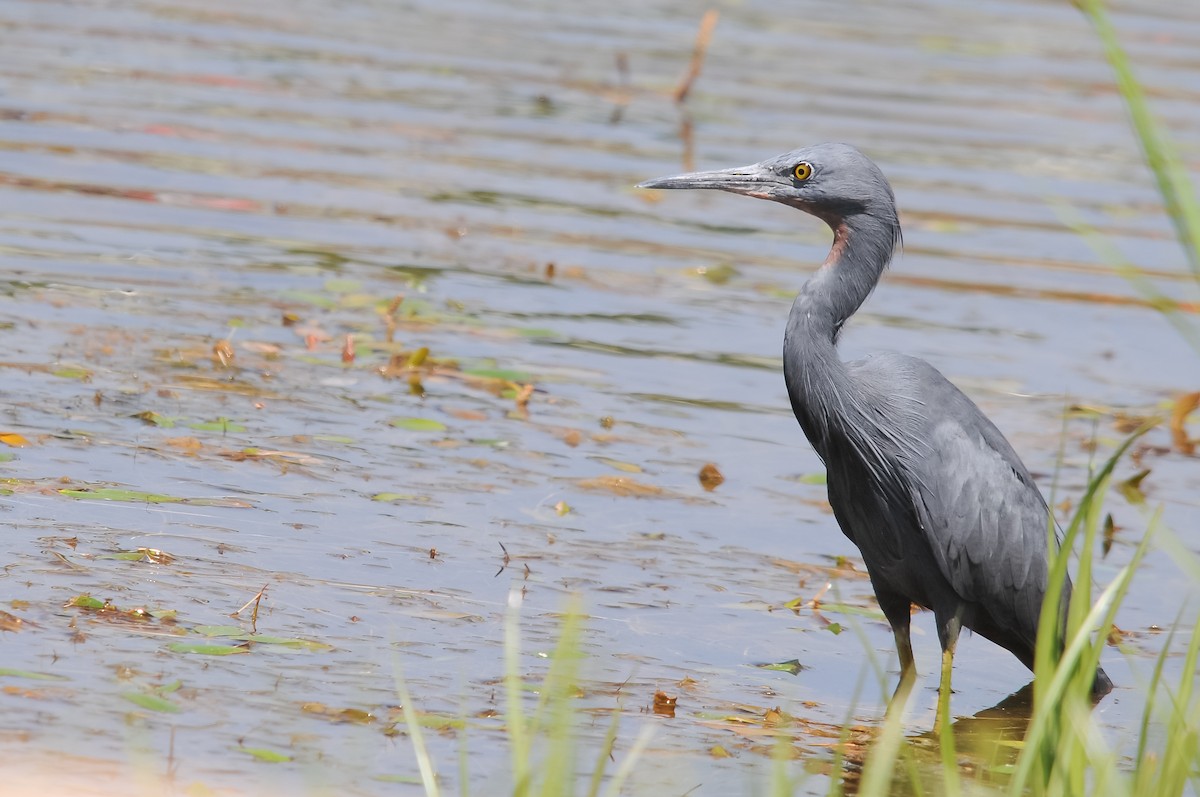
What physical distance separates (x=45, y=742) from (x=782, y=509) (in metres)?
3.81

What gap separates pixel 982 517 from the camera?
5.63 m

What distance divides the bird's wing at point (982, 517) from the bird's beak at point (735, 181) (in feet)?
3.41

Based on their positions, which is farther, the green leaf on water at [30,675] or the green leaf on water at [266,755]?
the green leaf on water at [30,675]

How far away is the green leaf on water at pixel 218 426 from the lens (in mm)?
6836

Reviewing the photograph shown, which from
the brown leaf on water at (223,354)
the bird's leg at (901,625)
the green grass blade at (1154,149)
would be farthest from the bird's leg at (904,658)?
the brown leaf on water at (223,354)

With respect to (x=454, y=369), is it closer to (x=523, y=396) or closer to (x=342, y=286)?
(x=523, y=396)

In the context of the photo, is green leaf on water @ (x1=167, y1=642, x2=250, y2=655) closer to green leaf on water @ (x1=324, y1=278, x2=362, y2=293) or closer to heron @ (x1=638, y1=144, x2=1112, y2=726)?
heron @ (x1=638, y1=144, x2=1112, y2=726)

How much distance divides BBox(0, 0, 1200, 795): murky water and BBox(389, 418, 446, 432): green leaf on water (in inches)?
4.4

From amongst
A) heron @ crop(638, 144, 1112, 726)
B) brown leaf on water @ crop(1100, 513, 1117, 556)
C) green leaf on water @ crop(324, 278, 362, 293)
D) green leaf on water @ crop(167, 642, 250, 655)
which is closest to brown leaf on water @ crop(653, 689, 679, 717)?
heron @ crop(638, 144, 1112, 726)

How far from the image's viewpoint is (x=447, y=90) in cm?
1502

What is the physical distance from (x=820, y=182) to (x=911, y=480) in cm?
112

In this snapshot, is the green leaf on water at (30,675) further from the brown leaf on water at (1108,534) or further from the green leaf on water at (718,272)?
the green leaf on water at (718,272)

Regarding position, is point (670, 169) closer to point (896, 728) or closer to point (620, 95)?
point (620, 95)

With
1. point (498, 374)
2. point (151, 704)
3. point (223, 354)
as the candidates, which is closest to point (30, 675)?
point (151, 704)
